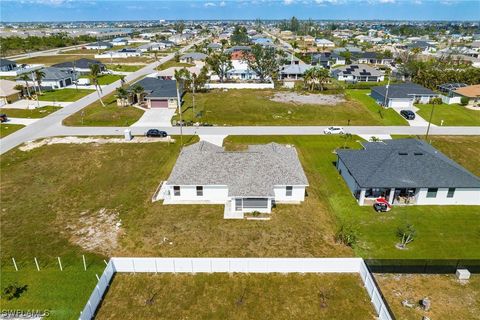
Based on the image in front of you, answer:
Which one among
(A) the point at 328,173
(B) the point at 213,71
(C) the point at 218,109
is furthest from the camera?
(B) the point at 213,71

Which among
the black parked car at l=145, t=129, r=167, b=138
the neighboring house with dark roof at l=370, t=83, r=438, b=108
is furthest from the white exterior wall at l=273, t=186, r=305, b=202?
the neighboring house with dark roof at l=370, t=83, r=438, b=108

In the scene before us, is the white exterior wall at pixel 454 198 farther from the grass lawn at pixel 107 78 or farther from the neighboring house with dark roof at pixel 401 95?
the grass lawn at pixel 107 78

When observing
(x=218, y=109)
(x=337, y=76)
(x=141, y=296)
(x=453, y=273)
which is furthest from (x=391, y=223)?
(x=337, y=76)

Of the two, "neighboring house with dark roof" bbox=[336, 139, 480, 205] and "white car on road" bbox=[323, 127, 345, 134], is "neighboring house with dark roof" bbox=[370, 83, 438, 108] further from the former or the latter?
"neighboring house with dark roof" bbox=[336, 139, 480, 205]

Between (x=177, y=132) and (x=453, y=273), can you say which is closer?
(x=453, y=273)

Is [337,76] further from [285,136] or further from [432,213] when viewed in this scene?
[432,213]
